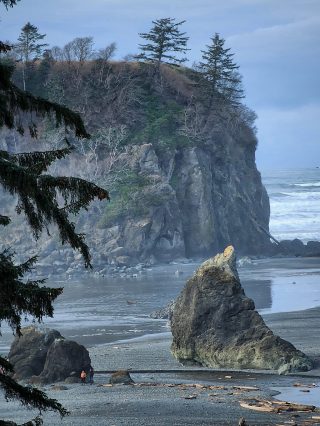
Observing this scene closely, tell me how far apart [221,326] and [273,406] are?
8.55m

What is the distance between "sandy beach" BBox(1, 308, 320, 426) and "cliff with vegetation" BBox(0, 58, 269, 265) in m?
47.6

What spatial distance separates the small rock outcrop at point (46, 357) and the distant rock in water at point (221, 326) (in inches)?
155

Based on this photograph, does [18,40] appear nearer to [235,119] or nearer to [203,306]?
[235,119]

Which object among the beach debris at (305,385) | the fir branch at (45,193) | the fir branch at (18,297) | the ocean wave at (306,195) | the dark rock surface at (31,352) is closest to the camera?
the fir branch at (45,193)

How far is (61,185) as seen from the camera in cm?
898

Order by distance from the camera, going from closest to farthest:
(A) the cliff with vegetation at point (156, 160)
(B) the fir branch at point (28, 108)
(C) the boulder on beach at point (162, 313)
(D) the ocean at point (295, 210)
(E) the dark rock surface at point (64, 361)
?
(B) the fir branch at point (28, 108) → (E) the dark rock surface at point (64, 361) → (C) the boulder on beach at point (162, 313) → (A) the cliff with vegetation at point (156, 160) → (D) the ocean at point (295, 210)

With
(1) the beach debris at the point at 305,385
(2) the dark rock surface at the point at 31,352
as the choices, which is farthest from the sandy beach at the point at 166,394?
(2) the dark rock surface at the point at 31,352

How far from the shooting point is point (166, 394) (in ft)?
76.0

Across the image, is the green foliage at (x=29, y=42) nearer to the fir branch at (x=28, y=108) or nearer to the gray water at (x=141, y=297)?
the gray water at (x=141, y=297)

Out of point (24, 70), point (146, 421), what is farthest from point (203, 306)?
point (24, 70)

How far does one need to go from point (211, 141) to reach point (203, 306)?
213 ft

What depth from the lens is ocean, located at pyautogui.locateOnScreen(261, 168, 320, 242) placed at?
107575 millimetres

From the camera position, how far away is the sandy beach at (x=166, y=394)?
19891 mm

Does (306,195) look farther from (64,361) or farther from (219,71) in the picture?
(64,361)
